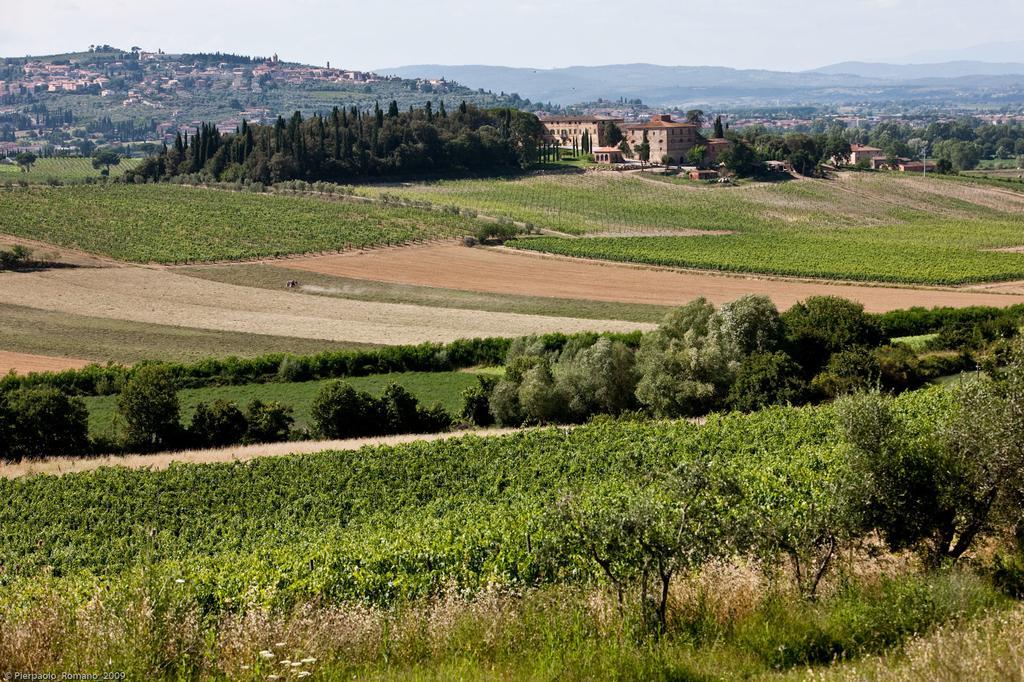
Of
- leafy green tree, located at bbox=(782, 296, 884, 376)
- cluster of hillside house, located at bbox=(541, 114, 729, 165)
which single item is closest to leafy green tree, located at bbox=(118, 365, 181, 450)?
leafy green tree, located at bbox=(782, 296, 884, 376)

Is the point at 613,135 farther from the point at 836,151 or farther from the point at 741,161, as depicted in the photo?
the point at 836,151

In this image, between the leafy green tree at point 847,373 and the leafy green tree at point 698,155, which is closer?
the leafy green tree at point 847,373

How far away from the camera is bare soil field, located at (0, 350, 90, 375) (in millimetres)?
47438

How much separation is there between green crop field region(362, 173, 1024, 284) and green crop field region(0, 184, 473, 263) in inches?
485

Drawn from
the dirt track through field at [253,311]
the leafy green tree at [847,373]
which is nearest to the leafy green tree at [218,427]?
the dirt track through field at [253,311]

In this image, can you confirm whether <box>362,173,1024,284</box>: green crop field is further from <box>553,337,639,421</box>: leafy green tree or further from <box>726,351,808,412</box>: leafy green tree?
<box>553,337,639,421</box>: leafy green tree

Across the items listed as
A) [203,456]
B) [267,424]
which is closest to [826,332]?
[267,424]

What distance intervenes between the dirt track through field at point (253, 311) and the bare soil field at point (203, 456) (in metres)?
16.4

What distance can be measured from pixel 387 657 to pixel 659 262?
6644 centimetres

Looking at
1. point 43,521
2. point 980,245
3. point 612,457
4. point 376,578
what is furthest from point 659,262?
point 376,578

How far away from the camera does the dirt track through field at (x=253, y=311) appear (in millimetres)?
55969

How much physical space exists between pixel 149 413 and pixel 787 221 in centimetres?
8384

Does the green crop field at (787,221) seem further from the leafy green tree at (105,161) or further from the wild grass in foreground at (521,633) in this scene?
the leafy green tree at (105,161)

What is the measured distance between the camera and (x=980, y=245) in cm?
8912
